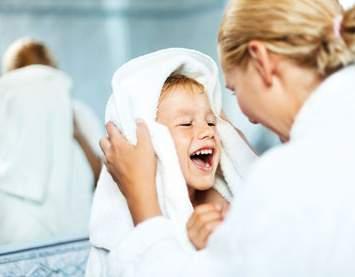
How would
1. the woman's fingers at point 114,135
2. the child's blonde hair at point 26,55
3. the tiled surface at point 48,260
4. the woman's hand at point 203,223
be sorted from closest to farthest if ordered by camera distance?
the woman's hand at point 203,223, the woman's fingers at point 114,135, the tiled surface at point 48,260, the child's blonde hair at point 26,55

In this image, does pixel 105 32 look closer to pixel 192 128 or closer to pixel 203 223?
pixel 192 128

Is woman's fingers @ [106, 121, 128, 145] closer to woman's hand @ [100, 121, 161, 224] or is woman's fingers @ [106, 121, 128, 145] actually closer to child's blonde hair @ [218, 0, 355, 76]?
woman's hand @ [100, 121, 161, 224]

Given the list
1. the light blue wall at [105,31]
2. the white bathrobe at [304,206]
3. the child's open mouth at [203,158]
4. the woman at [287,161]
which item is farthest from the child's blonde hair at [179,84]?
the light blue wall at [105,31]

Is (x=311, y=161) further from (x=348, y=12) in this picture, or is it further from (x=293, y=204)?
(x=348, y=12)

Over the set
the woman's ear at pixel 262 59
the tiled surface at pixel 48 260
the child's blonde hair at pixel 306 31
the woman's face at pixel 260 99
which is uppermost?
the child's blonde hair at pixel 306 31

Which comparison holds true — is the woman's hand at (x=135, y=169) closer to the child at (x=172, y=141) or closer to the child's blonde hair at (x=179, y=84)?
the child at (x=172, y=141)

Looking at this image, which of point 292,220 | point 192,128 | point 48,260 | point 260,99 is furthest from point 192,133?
point 48,260

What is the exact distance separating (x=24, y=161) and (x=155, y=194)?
0.69 meters

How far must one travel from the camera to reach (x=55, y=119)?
1.69m

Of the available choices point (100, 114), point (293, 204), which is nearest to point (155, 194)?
point (293, 204)

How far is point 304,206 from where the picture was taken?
0.76 m

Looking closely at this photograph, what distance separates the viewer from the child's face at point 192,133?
1.11m

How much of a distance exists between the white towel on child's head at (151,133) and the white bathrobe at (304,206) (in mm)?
185

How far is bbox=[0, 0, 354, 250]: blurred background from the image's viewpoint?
189 cm
